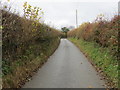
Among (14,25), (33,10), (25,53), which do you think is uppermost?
(33,10)

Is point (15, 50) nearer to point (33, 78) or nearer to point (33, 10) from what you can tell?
point (33, 78)

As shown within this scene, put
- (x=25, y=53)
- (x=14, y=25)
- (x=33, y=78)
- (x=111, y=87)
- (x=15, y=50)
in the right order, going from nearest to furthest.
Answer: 1. (x=111, y=87)
2. (x=33, y=78)
3. (x=14, y=25)
4. (x=15, y=50)
5. (x=25, y=53)

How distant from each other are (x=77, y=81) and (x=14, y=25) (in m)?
3.66

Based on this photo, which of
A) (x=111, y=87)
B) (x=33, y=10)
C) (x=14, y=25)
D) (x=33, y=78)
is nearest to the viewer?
(x=111, y=87)

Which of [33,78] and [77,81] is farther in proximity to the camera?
[33,78]

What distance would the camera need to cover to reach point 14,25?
5.59 metres

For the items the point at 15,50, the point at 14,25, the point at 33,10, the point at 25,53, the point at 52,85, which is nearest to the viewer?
the point at 52,85

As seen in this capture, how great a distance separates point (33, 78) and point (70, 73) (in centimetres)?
172

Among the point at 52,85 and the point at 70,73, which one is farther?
the point at 70,73

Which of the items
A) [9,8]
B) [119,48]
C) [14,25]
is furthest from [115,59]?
[9,8]

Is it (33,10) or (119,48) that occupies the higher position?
(33,10)

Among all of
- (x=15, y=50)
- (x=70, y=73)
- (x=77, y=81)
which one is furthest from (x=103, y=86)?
(x=15, y=50)

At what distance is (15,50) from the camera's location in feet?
19.9

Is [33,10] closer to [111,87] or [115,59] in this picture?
[115,59]
